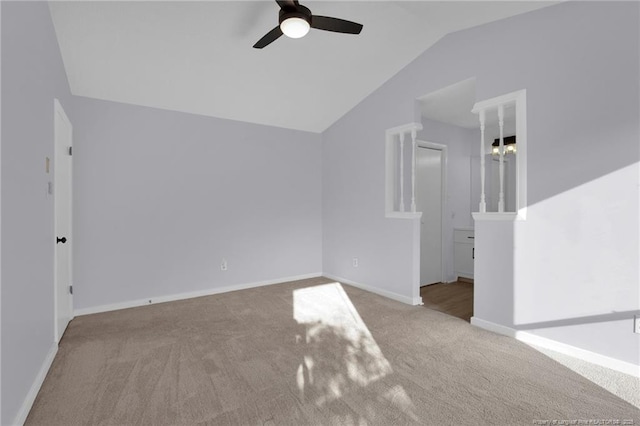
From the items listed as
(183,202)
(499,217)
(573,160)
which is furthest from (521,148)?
(183,202)

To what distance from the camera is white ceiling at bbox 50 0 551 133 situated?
2561mm

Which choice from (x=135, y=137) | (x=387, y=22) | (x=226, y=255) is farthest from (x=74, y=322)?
(x=387, y=22)

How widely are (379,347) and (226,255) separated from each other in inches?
96.2

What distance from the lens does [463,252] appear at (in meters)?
4.79

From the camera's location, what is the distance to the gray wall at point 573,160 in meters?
2.12

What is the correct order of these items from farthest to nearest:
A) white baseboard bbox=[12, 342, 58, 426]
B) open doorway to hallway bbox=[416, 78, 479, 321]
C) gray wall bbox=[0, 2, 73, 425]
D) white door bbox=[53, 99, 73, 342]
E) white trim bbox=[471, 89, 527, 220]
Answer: open doorway to hallway bbox=[416, 78, 479, 321] < white trim bbox=[471, 89, 527, 220] < white door bbox=[53, 99, 73, 342] < white baseboard bbox=[12, 342, 58, 426] < gray wall bbox=[0, 2, 73, 425]

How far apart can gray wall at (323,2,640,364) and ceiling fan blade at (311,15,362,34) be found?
144 cm

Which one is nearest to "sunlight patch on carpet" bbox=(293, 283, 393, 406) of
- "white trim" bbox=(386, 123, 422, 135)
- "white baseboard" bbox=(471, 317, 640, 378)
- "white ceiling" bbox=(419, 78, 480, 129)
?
"white baseboard" bbox=(471, 317, 640, 378)

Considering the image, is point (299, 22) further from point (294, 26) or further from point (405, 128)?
point (405, 128)

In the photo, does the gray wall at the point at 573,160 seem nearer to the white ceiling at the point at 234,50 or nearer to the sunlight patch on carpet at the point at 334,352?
the white ceiling at the point at 234,50

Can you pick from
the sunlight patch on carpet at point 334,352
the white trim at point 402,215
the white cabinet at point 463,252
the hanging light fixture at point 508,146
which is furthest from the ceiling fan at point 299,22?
the white cabinet at point 463,252

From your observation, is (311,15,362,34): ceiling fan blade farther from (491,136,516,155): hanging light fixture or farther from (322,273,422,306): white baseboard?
(491,136,516,155): hanging light fixture

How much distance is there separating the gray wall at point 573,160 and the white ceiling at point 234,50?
0.35 meters

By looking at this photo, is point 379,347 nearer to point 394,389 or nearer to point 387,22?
point 394,389
